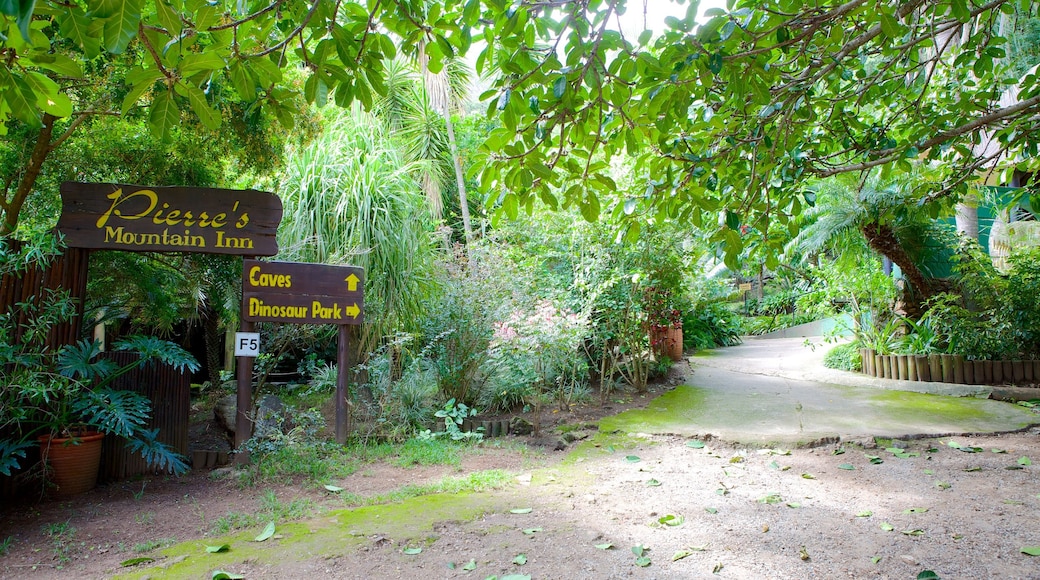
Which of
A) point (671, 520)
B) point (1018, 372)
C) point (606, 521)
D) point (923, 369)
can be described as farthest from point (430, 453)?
point (1018, 372)

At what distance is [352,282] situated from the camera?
4.74 m

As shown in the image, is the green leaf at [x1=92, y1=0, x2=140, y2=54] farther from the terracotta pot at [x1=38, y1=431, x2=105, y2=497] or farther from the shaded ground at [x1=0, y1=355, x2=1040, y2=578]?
the terracotta pot at [x1=38, y1=431, x2=105, y2=497]

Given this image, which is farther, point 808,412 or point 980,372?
point 980,372

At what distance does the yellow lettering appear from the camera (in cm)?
401

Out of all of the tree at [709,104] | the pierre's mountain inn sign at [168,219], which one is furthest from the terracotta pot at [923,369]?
the pierre's mountain inn sign at [168,219]

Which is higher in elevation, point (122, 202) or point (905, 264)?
point (122, 202)

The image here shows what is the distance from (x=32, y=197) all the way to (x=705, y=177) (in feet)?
17.2

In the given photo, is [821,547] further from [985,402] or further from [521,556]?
[985,402]

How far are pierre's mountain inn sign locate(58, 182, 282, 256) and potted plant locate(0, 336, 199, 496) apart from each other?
0.72 meters

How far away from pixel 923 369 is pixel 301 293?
709cm

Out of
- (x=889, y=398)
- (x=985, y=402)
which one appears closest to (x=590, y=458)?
(x=889, y=398)

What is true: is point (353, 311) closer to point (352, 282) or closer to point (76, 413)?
point (352, 282)

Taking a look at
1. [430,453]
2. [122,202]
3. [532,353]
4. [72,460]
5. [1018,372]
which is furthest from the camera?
[1018,372]

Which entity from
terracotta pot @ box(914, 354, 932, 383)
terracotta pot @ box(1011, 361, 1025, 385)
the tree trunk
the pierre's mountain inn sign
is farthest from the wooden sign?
terracotta pot @ box(1011, 361, 1025, 385)
